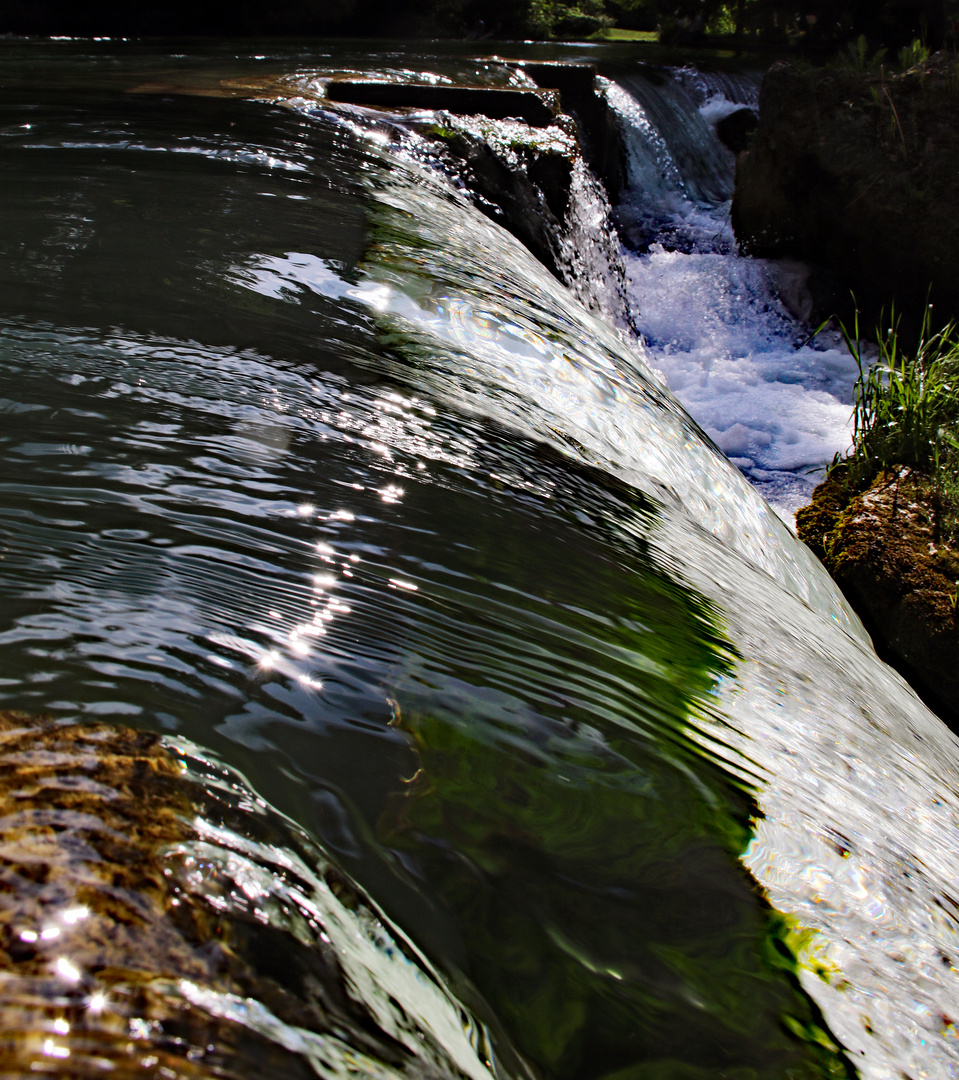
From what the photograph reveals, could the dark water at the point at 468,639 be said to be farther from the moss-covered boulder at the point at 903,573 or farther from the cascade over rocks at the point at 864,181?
the cascade over rocks at the point at 864,181

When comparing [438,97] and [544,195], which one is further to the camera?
[438,97]

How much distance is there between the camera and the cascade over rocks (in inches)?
330

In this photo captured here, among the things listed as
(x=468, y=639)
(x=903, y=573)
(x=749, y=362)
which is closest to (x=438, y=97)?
(x=749, y=362)

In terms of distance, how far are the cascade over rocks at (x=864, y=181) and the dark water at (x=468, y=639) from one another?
6170 mm

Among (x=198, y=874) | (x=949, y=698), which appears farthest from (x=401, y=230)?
(x=198, y=874)

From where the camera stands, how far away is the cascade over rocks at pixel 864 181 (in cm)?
838

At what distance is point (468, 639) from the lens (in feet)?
5.69

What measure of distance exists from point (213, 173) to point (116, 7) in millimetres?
16399

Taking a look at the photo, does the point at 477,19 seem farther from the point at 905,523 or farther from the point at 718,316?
the point at 905,523

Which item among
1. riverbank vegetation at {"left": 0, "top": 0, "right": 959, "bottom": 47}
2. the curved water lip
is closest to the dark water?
the curved water lip

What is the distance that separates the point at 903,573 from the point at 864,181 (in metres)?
6.20

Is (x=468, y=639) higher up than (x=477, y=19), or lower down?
lower down

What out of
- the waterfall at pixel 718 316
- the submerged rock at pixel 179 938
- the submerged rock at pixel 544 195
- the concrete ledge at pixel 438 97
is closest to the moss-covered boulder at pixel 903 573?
the waterfall at pixel 718 316

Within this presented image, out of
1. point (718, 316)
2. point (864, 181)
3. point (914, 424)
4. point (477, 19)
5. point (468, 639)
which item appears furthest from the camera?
point (477, 19)
